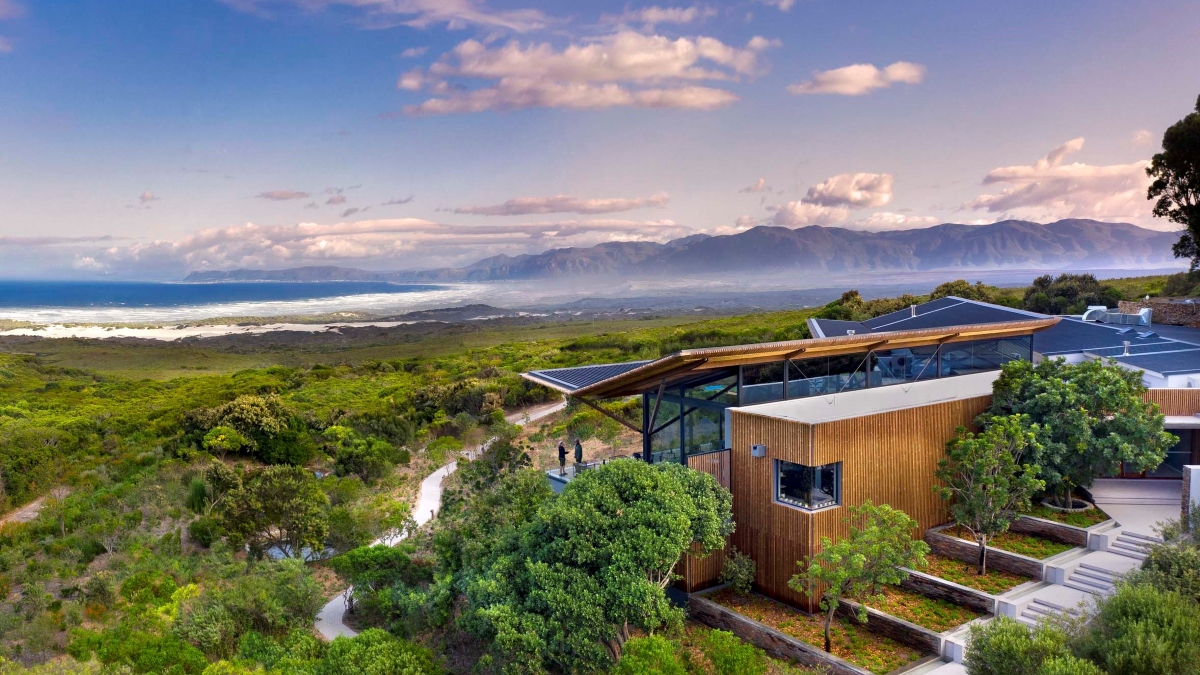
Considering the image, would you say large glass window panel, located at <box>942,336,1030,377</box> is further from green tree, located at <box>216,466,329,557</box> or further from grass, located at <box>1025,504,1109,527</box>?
green tree, located at <box>216,466,329,557</box>

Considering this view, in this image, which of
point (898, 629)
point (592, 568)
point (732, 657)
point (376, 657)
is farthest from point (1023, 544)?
point (376, 657)

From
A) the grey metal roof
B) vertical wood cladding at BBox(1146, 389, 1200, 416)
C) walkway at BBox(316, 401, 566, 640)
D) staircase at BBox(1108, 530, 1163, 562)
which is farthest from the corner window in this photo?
vertical wood cladding at BBox(1146, 389, 1200, 416)

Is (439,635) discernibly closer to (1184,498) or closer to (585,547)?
(585,547)

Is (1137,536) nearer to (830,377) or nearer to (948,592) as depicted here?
(948,592)

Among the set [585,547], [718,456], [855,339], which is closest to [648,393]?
[718,456]

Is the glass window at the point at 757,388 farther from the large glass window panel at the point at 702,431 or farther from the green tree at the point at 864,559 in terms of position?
the green tree at the point at 864,559

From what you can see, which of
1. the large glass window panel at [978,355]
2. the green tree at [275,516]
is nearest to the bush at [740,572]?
the large glass window panel at [978,355]
